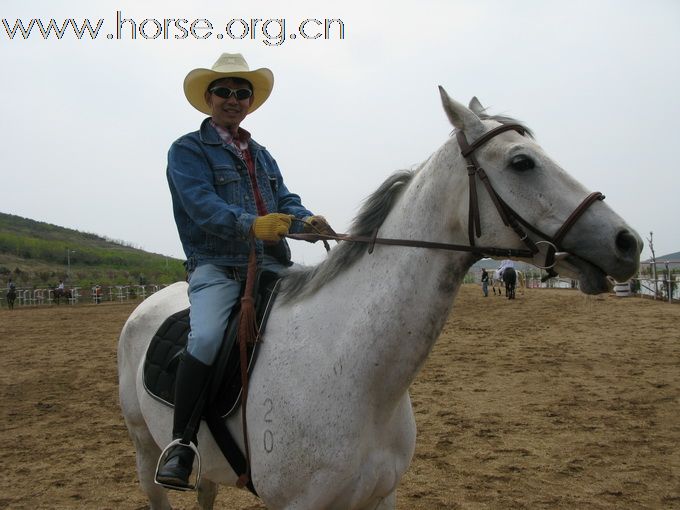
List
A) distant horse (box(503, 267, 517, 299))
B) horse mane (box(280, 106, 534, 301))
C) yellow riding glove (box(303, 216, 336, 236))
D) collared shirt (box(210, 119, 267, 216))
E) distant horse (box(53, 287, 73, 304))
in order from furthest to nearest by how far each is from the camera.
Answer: distant horse (box(53, 287, 73, 304)) → distant horse (box(503, 267, 517, 299)) → collared shirt (box(210, 119, 267, 216)) → yellow riding glove (box(303, 216, 336, 236)) → horse mane (box(280, 106, 534, 301))

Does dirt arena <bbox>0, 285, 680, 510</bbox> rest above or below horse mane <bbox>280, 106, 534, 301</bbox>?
below

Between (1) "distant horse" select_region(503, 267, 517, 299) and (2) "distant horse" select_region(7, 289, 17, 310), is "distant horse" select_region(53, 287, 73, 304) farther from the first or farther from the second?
(1) "distant horse" select_region(503, 267, 517, 299)

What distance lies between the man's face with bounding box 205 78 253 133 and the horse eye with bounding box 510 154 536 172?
5.49 feet

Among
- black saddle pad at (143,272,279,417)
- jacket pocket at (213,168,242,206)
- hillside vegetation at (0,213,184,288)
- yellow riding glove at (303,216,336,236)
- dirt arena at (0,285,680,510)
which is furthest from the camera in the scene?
hillside vegetation at (0,213,184,288)

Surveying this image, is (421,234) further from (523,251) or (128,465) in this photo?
(128,465)

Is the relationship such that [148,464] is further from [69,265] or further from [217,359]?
[69,265]

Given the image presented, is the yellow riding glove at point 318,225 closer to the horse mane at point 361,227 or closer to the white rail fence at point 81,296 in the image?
the horse mane at point 361,227

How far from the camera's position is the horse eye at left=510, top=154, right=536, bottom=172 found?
195 cm

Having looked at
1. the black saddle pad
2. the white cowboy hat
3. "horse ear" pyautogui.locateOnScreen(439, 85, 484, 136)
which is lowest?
the black saddle pad

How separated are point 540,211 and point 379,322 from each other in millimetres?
752

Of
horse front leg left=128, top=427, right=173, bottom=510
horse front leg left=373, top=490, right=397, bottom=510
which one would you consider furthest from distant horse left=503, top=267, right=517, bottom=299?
horse front leg left=373, top=490, right=397, bottom=510

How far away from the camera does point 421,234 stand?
7.03 feet

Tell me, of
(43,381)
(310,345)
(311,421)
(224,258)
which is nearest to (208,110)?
(224,258)

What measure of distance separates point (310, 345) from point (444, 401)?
5.42 meters
